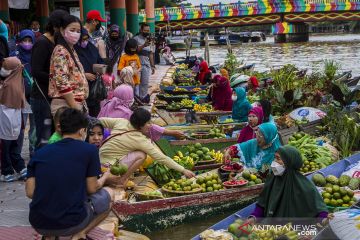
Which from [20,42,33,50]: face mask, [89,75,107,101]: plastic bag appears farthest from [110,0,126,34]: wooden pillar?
[89,75,107,101]: plastic bag

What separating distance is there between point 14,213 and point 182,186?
1634 millimetres

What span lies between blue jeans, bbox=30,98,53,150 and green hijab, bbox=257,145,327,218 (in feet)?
7.42

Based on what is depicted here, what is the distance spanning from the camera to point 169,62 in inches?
945

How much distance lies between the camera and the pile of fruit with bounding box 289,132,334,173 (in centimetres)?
651

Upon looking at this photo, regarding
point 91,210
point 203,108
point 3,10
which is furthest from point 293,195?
point 3,10

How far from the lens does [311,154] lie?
684 cm

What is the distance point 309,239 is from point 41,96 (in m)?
2.84

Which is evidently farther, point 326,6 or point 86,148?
point 326,6

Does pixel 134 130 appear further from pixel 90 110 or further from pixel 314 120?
pixel 314 120

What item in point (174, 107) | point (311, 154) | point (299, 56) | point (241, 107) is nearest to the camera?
point (311, 154)

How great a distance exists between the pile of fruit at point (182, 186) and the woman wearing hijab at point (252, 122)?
123 centimetres

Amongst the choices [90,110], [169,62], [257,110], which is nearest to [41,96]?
[90,110]

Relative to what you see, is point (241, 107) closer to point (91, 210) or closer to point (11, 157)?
point (11, 157)

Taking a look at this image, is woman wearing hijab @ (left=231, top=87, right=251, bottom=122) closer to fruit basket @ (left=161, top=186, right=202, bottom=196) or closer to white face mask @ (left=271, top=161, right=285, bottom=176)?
fruit basket @ (left=161, top=186, right=202, bottom=196)
